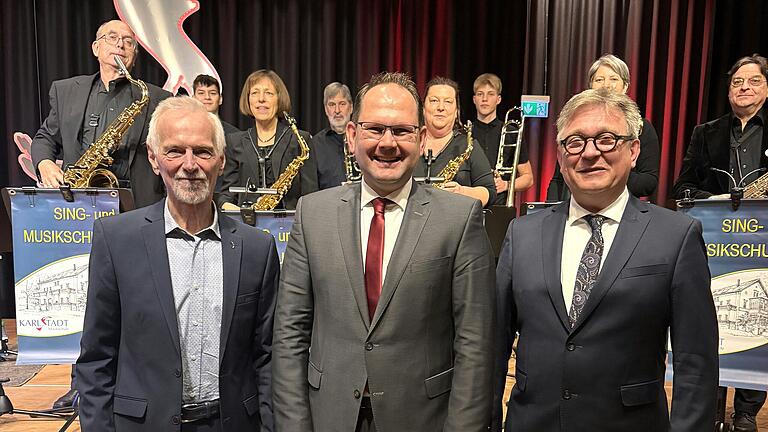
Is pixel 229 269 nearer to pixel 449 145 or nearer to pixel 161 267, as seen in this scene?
pixel 161 267

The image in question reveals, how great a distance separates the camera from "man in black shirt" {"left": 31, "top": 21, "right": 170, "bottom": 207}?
11.9ft

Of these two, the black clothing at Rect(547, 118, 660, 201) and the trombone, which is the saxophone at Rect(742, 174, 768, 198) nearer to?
the black clothing at Rect(547, 118, 660, 201)

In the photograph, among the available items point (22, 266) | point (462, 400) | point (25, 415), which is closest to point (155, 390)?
point (462, 400)

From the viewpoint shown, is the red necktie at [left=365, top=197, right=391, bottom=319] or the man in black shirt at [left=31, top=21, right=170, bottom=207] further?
the man in black shirt at [left=31, top=21, right=170, bottom=207]

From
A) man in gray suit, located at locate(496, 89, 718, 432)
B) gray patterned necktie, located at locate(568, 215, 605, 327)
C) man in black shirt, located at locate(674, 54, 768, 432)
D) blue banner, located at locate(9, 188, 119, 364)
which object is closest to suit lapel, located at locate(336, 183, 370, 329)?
man in gray suit, located at locate(496, 89, 718, 432)

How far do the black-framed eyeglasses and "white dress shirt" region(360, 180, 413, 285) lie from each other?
47cm

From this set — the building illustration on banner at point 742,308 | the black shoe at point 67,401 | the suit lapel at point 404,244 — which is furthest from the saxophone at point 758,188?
the black shoe at point 67,401

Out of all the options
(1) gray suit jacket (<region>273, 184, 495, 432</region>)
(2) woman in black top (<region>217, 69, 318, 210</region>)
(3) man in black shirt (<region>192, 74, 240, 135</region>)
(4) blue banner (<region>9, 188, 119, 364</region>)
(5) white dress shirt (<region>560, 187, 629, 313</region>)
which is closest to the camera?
(1) gray suit jacket (<region>273, 184, 495, 432</region>)

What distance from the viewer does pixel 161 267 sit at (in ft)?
6.17

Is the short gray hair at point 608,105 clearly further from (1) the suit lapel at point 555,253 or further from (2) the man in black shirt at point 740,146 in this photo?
(2) the man in black shirt at point 740,146

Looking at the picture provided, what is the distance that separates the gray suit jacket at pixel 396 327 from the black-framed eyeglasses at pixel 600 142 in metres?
0.32

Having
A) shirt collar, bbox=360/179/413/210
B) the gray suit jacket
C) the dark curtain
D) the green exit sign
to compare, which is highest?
the dark curtain

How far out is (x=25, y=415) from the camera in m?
3.73

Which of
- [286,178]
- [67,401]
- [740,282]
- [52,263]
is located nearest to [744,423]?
[740,282]
